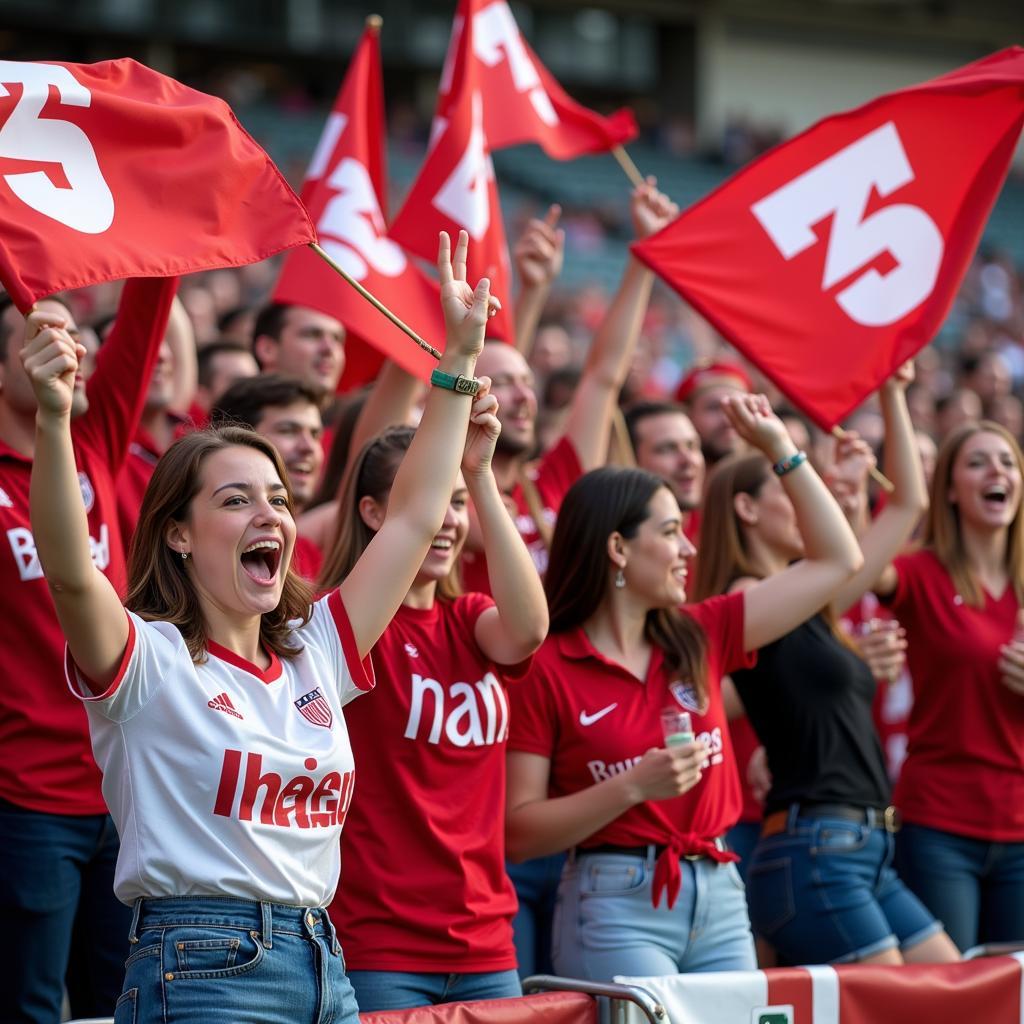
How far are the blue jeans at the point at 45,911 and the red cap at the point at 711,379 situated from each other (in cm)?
332

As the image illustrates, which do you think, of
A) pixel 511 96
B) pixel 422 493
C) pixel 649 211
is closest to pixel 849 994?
pixel 422 493

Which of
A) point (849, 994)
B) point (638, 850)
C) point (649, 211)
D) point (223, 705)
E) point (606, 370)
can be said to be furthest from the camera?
point (649, 211)

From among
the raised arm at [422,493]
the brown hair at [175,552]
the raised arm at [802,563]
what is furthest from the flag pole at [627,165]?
the brown hair at [175,552]

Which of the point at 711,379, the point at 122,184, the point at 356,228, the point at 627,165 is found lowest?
the point at 122,184

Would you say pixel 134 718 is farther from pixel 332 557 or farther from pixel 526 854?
pixel 526 854

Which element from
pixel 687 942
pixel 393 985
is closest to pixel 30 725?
pixel 393 985

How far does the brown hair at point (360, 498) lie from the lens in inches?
144

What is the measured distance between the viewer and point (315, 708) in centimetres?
290

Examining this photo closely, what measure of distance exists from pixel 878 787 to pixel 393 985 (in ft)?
5.58

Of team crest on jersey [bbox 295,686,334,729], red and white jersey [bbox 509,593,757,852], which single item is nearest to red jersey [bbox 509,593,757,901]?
red and white jersey [bbox 509,593,757,852]

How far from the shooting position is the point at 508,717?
3.66 meters

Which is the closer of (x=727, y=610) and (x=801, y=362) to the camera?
(x=727, y=610)

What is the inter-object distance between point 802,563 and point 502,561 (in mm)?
1038

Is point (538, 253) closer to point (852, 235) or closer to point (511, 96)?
point (511, 96)
